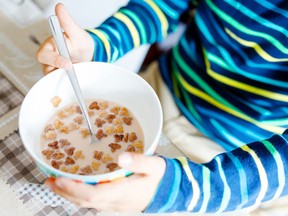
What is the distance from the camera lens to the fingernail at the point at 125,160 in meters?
0.46

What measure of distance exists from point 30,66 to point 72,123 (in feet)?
0.66

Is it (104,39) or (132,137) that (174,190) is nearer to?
(132,137)

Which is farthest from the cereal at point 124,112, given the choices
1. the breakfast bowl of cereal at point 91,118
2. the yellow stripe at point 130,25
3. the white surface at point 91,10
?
the white surface at point 91,10

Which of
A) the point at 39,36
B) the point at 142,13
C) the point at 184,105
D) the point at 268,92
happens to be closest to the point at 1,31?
the point at 39,36

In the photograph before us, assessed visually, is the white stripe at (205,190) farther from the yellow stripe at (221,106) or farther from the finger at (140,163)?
the yellow stripe at (221,106)

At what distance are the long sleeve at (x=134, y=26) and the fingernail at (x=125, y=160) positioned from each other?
29 cm

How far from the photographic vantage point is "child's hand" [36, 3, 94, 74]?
2.01 ft

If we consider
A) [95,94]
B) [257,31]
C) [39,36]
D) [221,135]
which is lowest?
[221,135]

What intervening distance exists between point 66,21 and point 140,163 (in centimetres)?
26

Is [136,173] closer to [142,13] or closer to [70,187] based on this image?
[70,187]

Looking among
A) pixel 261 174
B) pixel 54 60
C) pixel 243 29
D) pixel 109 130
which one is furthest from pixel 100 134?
pixel 243 29

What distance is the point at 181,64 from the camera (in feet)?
2.78

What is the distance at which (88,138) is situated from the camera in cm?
57

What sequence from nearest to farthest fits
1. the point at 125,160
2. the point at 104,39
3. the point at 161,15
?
the point at 125,160 → the point at 104,39 → the point at 161,15
